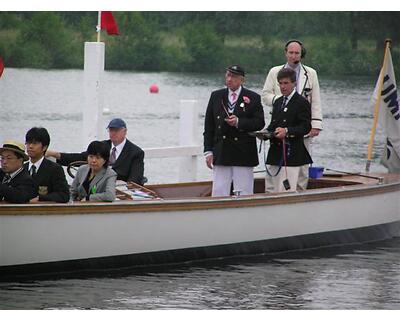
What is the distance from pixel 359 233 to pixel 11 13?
3258 centimetres

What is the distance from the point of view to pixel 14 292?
1173 cm

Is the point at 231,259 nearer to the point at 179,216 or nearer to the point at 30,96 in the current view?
the point at 179,216

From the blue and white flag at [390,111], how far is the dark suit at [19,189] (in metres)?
4.86

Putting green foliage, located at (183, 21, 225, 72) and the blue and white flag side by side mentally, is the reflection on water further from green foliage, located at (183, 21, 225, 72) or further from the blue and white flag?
green foliage, located at (183, 21, 225, 72)

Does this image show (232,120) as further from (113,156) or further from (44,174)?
(44,174)

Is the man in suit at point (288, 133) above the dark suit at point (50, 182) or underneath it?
above

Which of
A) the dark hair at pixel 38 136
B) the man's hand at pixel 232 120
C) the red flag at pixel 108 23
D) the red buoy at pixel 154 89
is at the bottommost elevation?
the dark hair at pixel 38 136

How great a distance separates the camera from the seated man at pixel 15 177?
1191cm

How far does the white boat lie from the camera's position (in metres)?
12.0

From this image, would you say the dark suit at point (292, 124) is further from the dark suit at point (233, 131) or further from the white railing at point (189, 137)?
the white railing at point (189, 137)

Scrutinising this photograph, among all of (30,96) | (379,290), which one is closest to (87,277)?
(379,290)

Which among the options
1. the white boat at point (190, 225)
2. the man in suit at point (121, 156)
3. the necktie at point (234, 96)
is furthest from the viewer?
the necktie at point (234, 96)

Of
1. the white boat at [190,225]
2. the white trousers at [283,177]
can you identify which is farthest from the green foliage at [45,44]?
the white trousers at [283,177]

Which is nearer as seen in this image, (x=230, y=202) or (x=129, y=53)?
(x=230, y=202)
